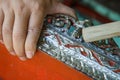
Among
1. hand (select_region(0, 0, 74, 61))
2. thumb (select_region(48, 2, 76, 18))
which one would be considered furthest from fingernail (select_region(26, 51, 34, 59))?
thumb (select_region(48, 2, 76, 18))

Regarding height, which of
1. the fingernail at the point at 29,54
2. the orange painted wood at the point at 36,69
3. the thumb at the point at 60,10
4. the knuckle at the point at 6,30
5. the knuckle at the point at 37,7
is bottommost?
the orange painted wood at the point at 36,69

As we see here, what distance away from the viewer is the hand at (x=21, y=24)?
59cm

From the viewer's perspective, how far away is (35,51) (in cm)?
60

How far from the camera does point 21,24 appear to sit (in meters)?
0.59

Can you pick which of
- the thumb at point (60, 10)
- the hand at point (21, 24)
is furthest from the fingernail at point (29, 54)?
the thumb at point (60, 10)

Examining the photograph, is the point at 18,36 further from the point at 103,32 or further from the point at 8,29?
the point at 103,32

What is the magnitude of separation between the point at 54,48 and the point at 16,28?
3.1 inches

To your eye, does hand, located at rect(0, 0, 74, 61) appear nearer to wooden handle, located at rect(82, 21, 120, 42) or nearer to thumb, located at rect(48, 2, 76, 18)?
thumb, located at rect(48, 2, 76, 18)

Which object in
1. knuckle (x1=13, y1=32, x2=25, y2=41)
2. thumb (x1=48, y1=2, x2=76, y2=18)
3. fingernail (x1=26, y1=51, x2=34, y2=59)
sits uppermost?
thumb (x1=48, y1=2, x2=76, y2=18)

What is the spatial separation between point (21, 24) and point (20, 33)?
17mm

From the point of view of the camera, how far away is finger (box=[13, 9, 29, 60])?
23.2 inches

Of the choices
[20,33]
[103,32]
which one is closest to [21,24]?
[20,33]

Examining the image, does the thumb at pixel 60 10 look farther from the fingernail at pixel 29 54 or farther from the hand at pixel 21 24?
the fingernail at pixel 29 54

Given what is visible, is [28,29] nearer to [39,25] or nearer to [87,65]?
[39,25]
